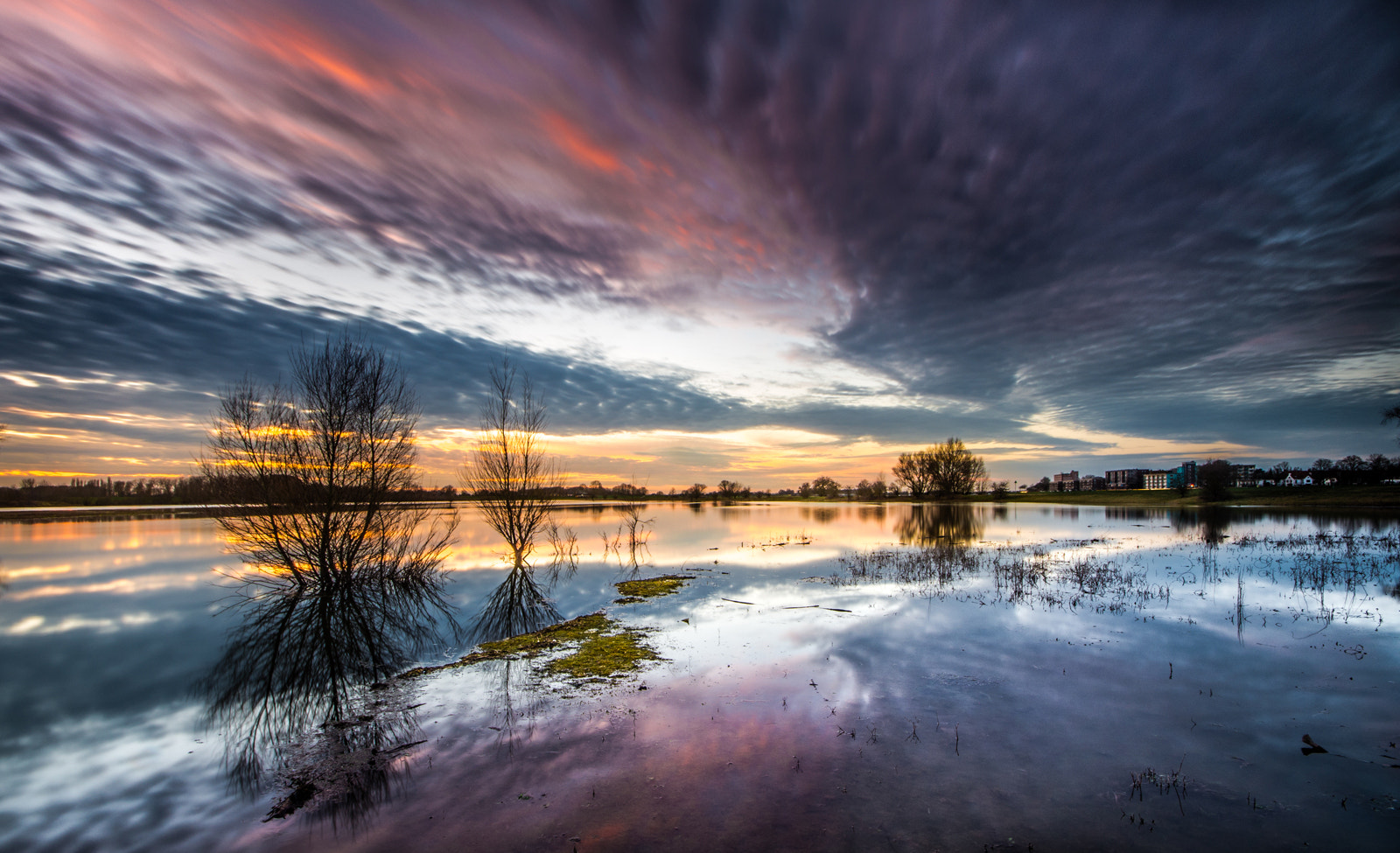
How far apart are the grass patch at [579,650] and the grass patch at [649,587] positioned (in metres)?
3.71

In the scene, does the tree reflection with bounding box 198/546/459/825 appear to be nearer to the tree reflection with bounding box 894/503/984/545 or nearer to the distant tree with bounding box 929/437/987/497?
the tree reflection with bounding box 894/503/984/545

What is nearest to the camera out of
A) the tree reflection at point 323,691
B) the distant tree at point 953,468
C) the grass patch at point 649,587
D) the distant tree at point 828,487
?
the tree reflection at point 323,691

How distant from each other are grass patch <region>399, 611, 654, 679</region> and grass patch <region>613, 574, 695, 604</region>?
3713 mm

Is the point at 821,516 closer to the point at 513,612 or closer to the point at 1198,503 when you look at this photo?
the point at 513,612

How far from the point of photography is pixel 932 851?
5543 millimetres

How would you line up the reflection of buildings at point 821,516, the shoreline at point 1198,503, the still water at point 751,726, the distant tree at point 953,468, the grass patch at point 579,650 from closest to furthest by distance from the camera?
the still water at point 751,726, the grass patch at point 579,650, the reflection of buildings at point 821,516, the shoreline at point 1198,503, the distant tree at point 953,468

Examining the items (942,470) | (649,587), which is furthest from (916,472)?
(649,587)

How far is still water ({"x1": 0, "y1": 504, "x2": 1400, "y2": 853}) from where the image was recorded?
6.15 meters

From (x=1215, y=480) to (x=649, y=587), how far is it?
109872 mm

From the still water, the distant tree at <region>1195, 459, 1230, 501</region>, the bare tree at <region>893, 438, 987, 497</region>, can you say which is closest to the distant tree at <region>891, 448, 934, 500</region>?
the bare tree at <region>893, 438, 987, 497</region>

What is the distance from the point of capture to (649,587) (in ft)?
71.4

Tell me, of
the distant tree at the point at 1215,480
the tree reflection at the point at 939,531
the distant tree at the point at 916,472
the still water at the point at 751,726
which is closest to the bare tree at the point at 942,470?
the distant tree at the point at 916,472

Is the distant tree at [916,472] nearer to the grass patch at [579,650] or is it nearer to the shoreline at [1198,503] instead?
the shoreline at [1198,503]

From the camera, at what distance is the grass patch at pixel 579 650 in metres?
12.0
